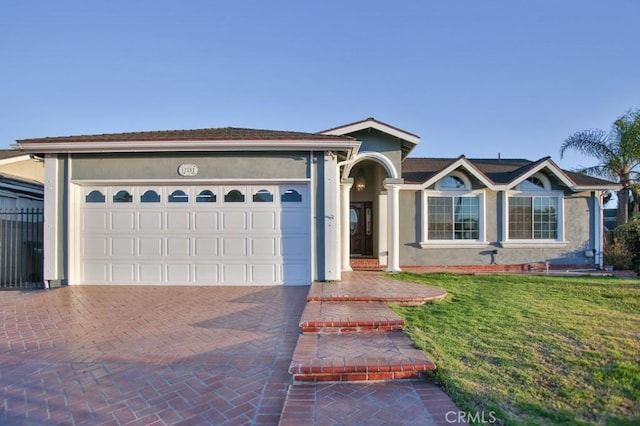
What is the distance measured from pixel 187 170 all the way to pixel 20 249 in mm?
6430

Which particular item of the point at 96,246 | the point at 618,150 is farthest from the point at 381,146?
the point at 618,150

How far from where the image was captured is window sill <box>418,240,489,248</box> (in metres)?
12.7

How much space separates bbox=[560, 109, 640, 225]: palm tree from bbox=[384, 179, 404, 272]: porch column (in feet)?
35.1

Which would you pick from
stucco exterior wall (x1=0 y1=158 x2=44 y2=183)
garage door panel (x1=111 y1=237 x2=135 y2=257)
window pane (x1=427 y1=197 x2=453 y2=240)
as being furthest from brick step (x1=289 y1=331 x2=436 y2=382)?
stucco exterior wall (x1=0 y1=158 x2=44 y2=183)

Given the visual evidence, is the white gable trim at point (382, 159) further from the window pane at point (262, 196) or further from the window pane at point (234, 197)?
the window pane at point (234, 197)

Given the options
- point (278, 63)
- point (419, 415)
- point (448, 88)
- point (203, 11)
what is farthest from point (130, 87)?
point (419, 415)

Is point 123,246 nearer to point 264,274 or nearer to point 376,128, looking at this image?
point 264,274

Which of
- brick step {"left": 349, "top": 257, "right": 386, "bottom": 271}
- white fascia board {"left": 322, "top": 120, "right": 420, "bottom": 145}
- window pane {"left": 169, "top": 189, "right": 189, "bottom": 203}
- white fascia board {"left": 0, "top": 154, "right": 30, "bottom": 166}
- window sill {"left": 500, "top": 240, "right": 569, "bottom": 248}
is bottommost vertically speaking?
brick step {"left": 349, "top": 257, "right": 386, "bottom": 271}

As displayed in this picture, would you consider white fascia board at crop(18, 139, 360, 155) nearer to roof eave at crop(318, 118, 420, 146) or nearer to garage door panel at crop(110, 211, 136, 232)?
garage door panel at crop(110, 211, 136, 232)

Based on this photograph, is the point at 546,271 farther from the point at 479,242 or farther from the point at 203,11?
the point at 203,11

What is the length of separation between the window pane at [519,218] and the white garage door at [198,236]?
909 centimetres

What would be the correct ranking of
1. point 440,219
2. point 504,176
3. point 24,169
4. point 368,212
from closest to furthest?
point 440,219 → point 24,169 → point 504,176 → point 368,212

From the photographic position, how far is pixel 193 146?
865 centimetres

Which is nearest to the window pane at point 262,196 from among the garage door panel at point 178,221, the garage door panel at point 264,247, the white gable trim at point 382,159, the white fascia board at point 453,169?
the garage door panel at point 264,247
